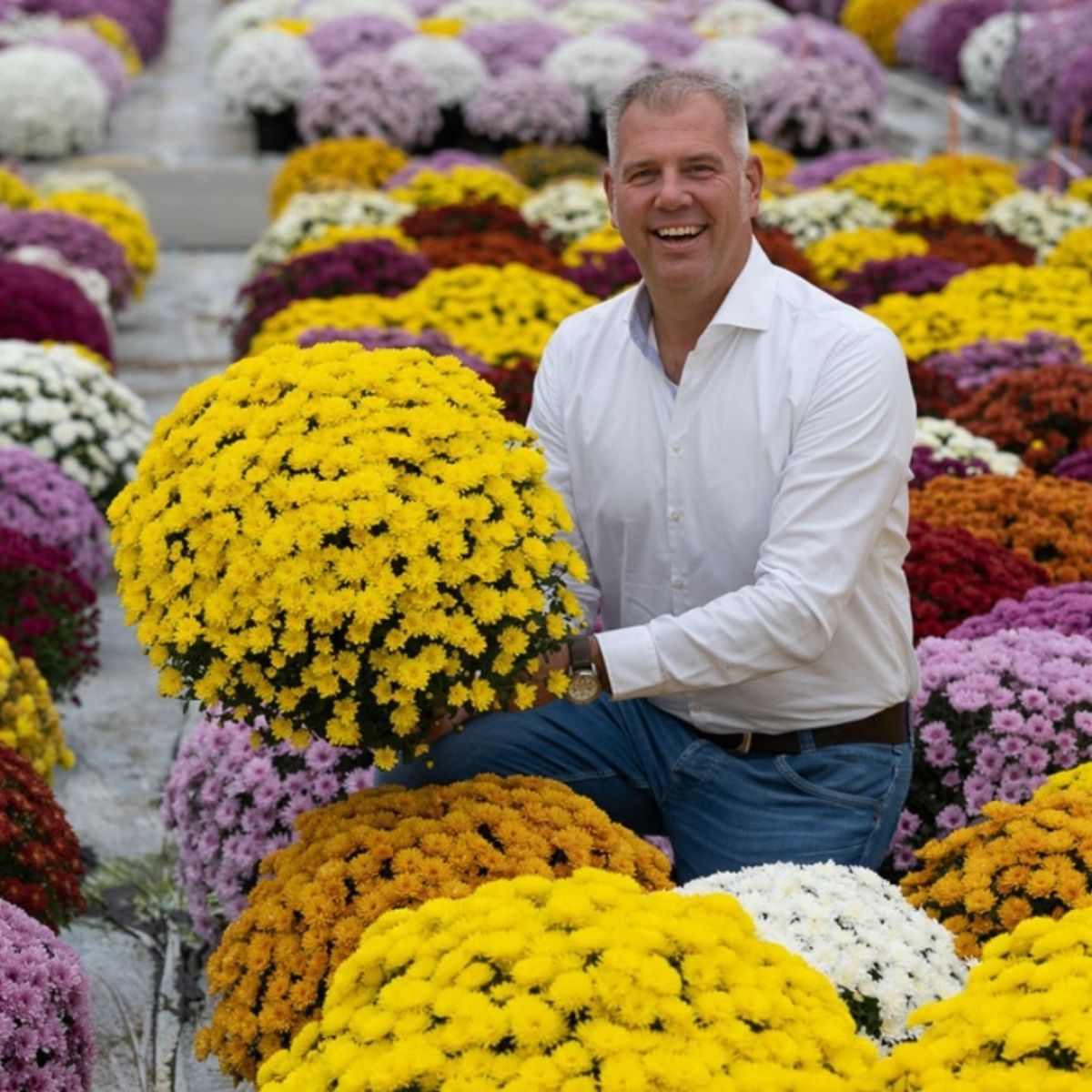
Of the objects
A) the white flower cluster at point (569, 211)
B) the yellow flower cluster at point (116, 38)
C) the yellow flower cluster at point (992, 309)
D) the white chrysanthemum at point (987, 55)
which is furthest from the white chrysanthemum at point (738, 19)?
the yellow flower cluster at point (992, 309)

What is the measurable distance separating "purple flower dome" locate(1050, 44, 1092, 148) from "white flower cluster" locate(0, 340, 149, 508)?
39.6 feet

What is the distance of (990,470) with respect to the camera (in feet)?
21.1

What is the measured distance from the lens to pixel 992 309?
840cm

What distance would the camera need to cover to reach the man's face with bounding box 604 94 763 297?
357 cm

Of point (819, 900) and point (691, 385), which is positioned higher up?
point (691, 385)

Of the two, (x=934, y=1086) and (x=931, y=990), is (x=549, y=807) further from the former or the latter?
(x=934, y=1086)

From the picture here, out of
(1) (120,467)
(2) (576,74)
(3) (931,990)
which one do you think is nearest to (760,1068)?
(3) (931,990)

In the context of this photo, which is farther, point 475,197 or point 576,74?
point 576,74

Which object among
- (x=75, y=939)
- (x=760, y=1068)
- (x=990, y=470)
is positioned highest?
(x=760, y=1068)

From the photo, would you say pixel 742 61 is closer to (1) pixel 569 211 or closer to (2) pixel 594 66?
(2) pixel 594 66

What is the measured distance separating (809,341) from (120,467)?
15.8 feet

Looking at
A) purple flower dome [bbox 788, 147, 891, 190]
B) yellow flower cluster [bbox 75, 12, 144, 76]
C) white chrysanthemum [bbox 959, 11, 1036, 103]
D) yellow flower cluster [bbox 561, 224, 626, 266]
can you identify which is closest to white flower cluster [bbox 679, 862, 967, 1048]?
yellow flower cluster [bbox 561, 224, 626, 266]

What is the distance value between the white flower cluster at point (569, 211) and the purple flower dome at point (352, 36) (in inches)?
363

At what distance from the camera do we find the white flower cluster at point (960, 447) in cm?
646
